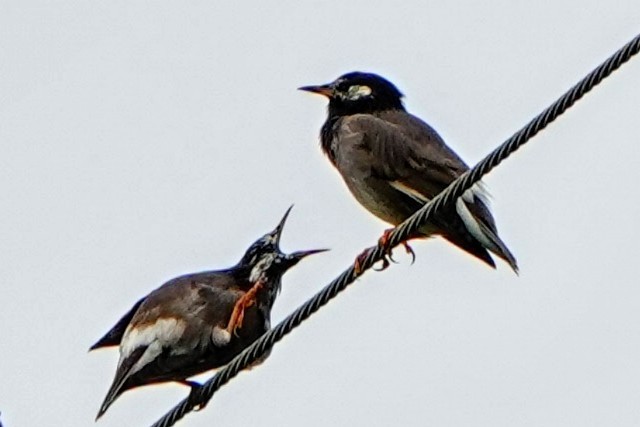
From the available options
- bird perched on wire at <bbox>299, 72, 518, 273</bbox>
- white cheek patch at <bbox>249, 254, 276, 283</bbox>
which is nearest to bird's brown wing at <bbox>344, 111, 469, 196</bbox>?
bird perched on wire at <bbox>299, 72, 518, 273</bbox>

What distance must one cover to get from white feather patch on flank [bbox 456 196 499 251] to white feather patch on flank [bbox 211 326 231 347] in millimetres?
1470

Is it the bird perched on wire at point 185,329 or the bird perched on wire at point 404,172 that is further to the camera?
the bird perched on wire at point 404,172

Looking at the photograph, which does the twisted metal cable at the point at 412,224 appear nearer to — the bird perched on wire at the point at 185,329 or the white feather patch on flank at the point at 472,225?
the bird perched on wire at the point at 185,329

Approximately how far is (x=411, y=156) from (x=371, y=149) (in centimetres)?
28

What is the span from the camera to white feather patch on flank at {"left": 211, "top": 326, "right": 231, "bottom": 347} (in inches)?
363

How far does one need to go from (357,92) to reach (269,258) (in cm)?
124

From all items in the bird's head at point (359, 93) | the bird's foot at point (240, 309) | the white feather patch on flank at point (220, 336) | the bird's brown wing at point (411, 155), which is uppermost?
the bird's head at point (359, 93)

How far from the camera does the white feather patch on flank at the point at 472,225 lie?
29.9 ft

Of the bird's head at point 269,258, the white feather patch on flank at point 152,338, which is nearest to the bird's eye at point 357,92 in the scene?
the bird's head at point 269,258

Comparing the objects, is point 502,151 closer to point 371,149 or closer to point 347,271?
point 347,271

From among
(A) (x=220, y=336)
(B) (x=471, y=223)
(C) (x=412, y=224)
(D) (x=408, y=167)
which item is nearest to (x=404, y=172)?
(D) (x=408, y=167)

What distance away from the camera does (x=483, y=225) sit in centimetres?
920

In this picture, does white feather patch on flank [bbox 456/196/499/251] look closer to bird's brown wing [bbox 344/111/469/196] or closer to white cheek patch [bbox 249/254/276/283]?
bird's brown wing [bbox 344/111/469/196]

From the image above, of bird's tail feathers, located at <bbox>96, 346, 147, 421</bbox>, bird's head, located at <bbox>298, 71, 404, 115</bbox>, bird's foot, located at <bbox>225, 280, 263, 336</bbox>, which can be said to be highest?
bird's head, located at <bbox>298, 71, 404, 115</bbox>
